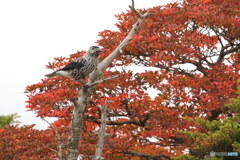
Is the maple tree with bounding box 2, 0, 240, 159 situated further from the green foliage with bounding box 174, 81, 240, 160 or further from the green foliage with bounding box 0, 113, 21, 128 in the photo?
the green foliage with bounding box 0, 113, 21, 128

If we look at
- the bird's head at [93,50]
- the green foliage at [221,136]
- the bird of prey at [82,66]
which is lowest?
the green foliage at [221,136]

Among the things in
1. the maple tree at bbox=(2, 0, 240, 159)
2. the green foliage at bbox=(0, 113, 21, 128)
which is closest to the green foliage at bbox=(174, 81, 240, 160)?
the maple tree at bbox=(2, 0, 240, 159)

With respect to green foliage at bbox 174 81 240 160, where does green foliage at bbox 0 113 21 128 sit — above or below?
above

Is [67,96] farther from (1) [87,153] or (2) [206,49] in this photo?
(2) [206,49]

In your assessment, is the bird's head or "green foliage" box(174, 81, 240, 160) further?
the bird's head

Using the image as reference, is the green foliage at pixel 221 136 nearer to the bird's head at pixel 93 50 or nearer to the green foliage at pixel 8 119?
the bird's head at pixel 93 50

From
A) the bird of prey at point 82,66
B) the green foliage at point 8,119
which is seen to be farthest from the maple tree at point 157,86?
the green foliage at point 8,119

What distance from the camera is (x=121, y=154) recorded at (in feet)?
25.7

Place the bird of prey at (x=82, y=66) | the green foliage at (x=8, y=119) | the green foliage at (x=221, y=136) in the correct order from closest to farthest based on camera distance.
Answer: the green foliage at (x=221, y=136)
the bird of prey at (x=82, y=66)
the green foliage at (x=8, y=119)

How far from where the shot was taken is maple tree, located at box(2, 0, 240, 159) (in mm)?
7277

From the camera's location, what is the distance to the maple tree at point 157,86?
23.9 ft

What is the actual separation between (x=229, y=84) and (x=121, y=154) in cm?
281

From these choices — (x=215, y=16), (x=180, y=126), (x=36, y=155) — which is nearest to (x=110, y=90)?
(x=180, y=126)

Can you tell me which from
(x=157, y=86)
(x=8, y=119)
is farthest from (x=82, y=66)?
(x=8, y=119)
